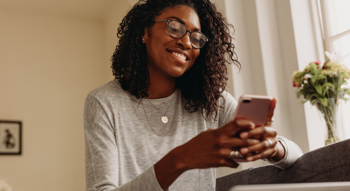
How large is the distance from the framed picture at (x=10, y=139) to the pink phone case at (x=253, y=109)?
3810 millimetres

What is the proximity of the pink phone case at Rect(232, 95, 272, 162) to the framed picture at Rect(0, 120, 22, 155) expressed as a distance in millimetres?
3810

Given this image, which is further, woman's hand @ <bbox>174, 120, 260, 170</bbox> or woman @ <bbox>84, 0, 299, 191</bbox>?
woman @ <bbox>84, 0, 299, 191</bbox>

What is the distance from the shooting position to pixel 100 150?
1089 mm

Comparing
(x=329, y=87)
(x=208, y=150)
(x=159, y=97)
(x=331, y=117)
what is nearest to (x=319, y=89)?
(x=329, y=87)

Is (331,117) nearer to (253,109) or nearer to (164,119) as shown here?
(164,119)

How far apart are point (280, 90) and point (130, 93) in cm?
114

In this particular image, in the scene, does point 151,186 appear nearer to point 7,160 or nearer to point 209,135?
point 209,135

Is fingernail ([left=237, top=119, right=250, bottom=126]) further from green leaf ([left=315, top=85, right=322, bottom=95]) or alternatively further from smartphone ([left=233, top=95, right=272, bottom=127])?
green leaf ([left=315, top=85, right=322, bottom=95])

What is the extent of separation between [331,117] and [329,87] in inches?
6.2

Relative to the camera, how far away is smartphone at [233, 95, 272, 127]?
76 cm

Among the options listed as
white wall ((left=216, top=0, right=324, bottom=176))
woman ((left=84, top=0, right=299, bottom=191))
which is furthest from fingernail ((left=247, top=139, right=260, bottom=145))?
white wall ((left=216, top=0, right=324, bottom=176))

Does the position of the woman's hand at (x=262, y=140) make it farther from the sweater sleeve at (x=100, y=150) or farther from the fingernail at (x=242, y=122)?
the sweater sleeve at (x=100, y=150)

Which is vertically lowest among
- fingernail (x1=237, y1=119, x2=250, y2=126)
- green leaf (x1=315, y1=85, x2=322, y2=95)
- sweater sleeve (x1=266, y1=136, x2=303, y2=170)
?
sweater sleeve (x1=266, y1=136, x2=303, y2=170)

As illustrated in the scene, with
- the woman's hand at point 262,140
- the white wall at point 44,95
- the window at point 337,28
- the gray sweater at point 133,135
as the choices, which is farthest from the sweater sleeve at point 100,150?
the white wall at point 44,95
